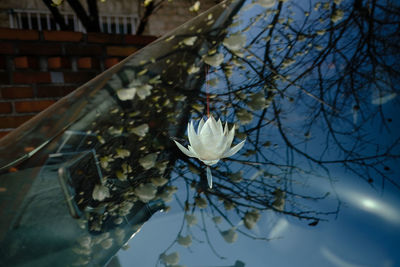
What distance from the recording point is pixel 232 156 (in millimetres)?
575

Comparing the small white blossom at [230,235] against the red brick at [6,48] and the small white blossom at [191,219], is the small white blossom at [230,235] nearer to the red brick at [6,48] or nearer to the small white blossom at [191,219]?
the small white blossom at [191,219]

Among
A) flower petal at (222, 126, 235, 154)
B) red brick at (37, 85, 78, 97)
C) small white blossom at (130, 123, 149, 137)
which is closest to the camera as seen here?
flower petal at (222, 126, 235, 154)

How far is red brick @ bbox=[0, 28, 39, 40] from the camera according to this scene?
2.08 meters

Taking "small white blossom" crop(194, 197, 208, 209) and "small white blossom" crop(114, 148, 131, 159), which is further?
"small white blossom" crop(114, 148, 131, 159)

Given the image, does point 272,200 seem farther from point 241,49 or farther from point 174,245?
point 241,49

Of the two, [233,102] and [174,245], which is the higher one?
[233,102]

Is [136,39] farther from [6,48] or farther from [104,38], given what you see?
[6,48]

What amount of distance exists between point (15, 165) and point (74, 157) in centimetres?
18

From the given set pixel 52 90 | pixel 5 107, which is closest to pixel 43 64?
pixel 52 90

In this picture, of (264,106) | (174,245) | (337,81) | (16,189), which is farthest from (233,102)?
(16,189)

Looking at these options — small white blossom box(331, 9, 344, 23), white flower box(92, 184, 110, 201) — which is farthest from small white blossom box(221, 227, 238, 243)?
small white blossom box(331, 9, 344, 23)

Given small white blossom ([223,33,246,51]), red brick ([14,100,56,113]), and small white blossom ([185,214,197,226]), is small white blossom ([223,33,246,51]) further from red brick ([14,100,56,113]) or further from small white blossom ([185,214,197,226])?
red brick ([14,100,56,113])

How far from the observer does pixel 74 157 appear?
62 cm

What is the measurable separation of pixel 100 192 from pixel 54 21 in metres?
5.40
